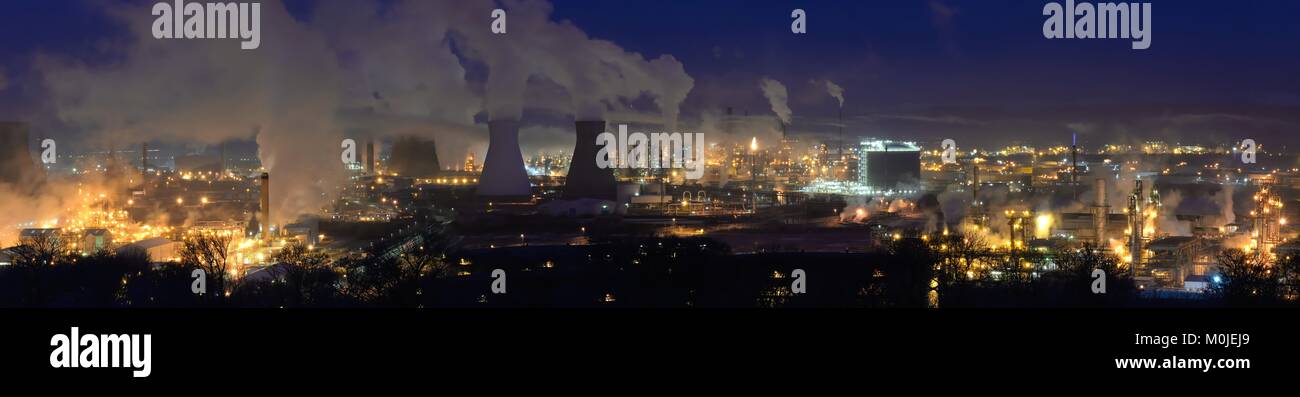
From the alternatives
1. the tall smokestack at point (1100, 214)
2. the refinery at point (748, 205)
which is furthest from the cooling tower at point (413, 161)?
the tall smokestack at point (1100, 214)

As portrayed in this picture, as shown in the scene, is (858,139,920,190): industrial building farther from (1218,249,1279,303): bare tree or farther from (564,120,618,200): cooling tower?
(1218,249,1279,303): bare tree

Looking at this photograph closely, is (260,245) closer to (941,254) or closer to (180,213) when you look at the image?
(180,213)

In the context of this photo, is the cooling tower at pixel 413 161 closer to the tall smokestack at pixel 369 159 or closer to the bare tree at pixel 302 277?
the tall smokestack at pixel 369 159

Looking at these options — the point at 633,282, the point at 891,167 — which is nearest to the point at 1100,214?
the point at 633,282

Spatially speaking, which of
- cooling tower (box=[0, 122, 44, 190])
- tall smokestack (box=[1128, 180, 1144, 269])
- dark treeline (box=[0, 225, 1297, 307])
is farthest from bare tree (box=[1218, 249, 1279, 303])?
cooling tower (box=[0, 122, 44, 190])

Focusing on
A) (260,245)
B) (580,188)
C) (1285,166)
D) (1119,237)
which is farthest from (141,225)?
(1285,166)
